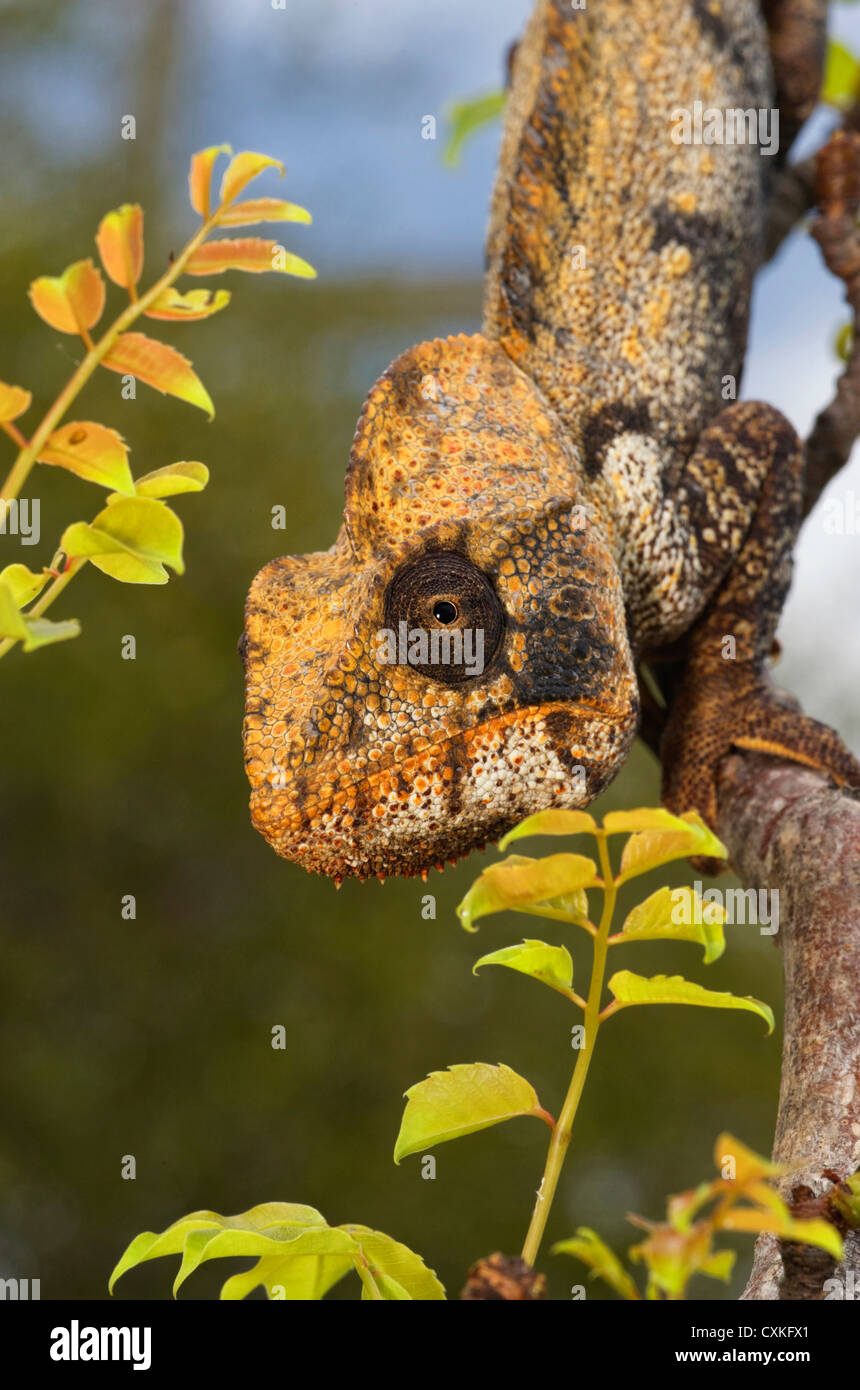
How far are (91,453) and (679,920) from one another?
45 centimetres

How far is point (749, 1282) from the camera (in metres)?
0.99

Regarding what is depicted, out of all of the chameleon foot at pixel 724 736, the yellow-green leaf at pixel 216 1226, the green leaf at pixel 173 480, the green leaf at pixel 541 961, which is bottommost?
the yellow-green leaf at pixel 216 1226

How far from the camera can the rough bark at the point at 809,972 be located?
938 mm

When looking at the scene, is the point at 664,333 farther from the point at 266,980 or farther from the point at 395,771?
the point at 266,980

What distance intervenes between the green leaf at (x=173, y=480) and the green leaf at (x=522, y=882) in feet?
1.04

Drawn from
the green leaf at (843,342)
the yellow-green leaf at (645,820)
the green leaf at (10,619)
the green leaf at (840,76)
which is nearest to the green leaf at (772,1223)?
the yellow-green leaf at (645,820)

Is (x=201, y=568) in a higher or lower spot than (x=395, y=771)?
higher

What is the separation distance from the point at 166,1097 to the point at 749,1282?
11.5 feet

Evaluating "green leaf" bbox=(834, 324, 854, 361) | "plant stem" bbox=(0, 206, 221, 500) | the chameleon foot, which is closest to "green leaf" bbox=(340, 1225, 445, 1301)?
"plant stem" bbox=(0, 206, 221, 500)

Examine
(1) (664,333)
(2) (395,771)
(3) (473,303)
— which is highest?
(3) (473,303)

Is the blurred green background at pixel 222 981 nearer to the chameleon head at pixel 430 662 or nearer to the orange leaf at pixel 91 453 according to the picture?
the chameleon head at pixel 430 662

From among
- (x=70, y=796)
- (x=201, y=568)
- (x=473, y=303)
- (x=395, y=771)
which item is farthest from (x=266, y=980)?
(x=395, y=771)

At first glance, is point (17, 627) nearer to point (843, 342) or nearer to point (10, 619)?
point (10, 619)

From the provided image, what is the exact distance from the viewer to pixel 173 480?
2.73 ft
